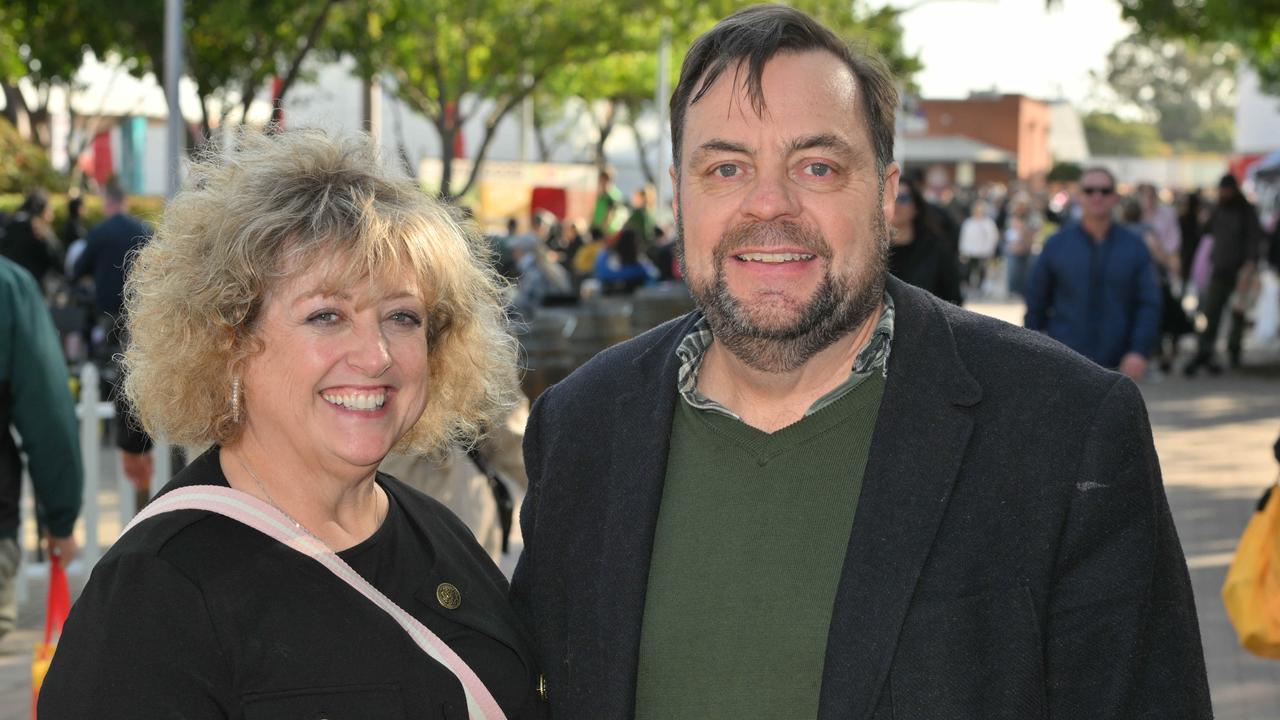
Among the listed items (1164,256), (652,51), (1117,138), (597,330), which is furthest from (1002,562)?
(1117,138)

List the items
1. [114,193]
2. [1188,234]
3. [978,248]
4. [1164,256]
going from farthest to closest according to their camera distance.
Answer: [978,248], [1188,234], [1164,256], [114,193]

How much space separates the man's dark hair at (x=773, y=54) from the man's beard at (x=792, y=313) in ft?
0.69

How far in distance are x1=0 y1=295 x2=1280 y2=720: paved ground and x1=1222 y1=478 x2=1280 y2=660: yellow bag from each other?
4.53 feet

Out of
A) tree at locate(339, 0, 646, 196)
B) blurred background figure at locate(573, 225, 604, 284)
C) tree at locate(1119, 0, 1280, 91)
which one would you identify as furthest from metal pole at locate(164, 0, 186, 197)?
tree at locate(339, 0, 646, 196)

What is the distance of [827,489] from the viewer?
2.66 metres

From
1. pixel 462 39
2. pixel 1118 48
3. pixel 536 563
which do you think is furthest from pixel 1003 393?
pixel 1118 48

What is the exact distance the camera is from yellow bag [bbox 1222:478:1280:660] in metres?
4.92

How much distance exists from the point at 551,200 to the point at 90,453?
88.8 ft

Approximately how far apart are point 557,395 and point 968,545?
0.94 m

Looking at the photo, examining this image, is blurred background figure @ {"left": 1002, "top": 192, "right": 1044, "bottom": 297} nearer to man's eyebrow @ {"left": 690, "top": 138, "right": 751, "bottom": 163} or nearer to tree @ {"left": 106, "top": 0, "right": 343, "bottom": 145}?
tree @ {"left": 106, "top": 0, "right": 343, "bottom": 145}

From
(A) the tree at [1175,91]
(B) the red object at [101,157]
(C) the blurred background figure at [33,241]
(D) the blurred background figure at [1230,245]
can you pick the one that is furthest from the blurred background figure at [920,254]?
(A) the tree at [1175,91]

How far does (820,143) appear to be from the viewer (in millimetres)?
2723

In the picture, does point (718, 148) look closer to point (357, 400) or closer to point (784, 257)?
point (784, 257)

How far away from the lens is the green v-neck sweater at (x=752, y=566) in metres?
2.57
